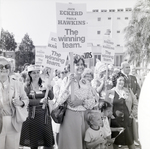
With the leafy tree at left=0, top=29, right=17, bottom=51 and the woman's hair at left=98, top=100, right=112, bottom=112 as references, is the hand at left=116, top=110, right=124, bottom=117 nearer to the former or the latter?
the woman's hair at left=98, top=100, right=112, bottom=112

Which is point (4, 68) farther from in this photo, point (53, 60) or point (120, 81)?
point (120, 81)

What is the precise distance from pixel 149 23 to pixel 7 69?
726 inches

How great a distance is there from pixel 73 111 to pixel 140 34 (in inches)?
734

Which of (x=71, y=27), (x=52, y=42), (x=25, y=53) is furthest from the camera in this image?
(x=25, y=53)

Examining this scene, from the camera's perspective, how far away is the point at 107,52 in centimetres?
652

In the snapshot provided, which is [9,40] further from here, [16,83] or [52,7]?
[16,83]

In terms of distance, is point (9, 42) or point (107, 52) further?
point (9, 42)

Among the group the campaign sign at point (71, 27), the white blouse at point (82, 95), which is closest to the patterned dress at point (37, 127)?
the white blouse at point (82, 95)

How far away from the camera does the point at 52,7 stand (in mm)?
9102

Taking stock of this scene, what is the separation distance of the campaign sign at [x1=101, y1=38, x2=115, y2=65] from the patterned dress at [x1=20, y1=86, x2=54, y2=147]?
1980 mm

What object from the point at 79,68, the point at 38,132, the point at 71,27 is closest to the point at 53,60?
the point at 79,68

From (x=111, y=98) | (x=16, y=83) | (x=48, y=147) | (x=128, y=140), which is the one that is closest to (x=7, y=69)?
(x=16, y=83)

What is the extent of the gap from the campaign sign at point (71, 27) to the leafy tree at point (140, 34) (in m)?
16.3

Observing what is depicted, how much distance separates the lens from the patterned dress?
16.4 feet
